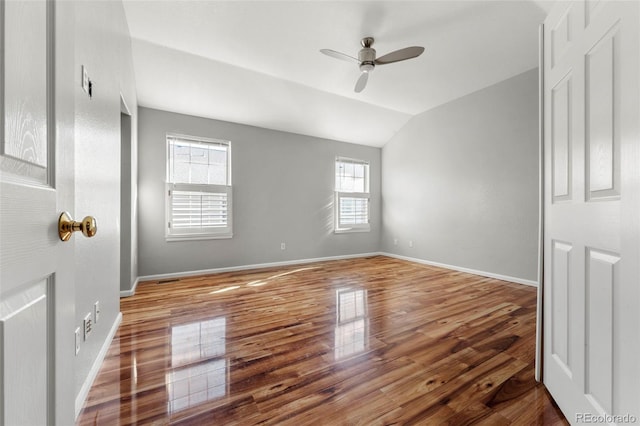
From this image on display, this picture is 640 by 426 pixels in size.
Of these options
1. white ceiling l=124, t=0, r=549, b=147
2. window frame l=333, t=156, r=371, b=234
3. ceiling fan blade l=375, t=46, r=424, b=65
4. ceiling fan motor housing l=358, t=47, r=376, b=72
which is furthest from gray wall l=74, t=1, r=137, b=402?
window frame l=333, t=156, r=371, b=234

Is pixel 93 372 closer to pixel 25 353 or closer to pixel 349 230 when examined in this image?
pixel 25 353

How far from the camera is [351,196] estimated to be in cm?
595

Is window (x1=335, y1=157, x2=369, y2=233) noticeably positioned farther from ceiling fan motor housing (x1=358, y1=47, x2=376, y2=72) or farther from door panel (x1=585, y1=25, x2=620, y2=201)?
door panel (x1=585, y1=25, x2=620, y2=201)

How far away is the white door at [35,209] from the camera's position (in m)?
0.44

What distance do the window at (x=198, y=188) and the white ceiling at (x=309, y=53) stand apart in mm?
511

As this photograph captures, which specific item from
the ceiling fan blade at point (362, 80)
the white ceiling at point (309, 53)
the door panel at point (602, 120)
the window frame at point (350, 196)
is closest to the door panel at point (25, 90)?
the door panel at point (602, 120)

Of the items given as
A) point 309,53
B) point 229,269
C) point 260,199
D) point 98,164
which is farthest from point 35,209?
point 260,199

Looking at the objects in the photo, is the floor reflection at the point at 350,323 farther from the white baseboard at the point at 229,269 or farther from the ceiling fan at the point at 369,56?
the ceiling fan at the point at 369,56

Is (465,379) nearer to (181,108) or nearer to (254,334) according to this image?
(254,334)

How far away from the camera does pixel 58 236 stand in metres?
0.62

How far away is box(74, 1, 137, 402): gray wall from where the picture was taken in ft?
4.81

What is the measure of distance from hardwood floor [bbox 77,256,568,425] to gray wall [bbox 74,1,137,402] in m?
0.34

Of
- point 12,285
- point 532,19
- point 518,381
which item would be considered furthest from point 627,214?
point 532,19

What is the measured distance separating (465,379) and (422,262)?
3.75 meters
